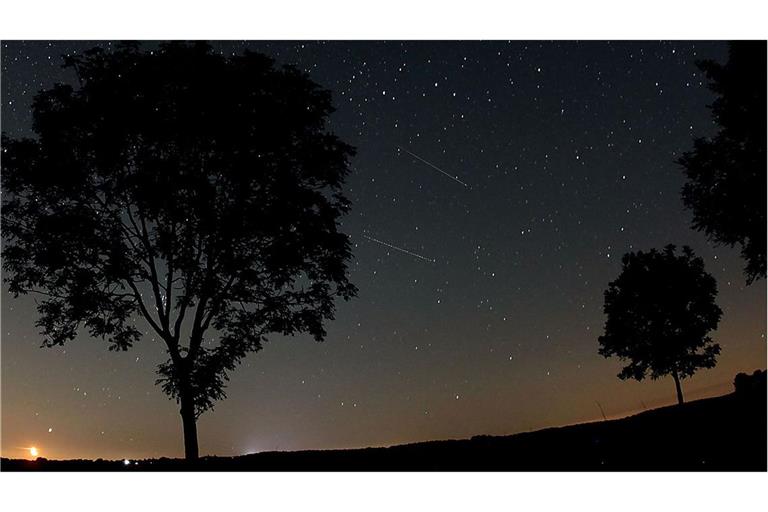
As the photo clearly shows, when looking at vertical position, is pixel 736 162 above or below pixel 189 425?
above

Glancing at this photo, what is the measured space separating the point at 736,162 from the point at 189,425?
56.1 feet

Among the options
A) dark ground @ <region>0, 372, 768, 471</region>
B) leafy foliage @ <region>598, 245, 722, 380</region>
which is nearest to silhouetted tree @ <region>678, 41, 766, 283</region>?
dark ground @ <region>0, 372, 768, 471</region>

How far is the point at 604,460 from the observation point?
12.1m

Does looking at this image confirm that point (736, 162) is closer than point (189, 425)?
No

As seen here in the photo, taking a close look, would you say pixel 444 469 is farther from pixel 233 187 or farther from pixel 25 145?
pixel 25 145

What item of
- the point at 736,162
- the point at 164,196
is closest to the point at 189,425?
the point at 164,196

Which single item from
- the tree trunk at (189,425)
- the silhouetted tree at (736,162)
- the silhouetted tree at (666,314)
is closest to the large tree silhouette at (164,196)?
the tree trunk at (189,425)

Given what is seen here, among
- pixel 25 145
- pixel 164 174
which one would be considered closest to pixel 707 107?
pixel 164 174

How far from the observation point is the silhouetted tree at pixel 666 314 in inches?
1273

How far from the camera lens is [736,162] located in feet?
65.4

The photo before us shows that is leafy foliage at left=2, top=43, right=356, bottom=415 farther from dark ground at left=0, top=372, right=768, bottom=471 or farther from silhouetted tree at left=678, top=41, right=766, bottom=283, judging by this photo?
silhouetted tree at left=678, top=41, right=766, bottom=283

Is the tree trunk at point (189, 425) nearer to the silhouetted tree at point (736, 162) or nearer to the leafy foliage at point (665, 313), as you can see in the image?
the silhouetted tree at point (736, 162)

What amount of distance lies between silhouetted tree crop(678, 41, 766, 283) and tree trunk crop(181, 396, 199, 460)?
16.2 metres

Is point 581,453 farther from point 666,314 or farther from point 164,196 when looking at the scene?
point 666,314
